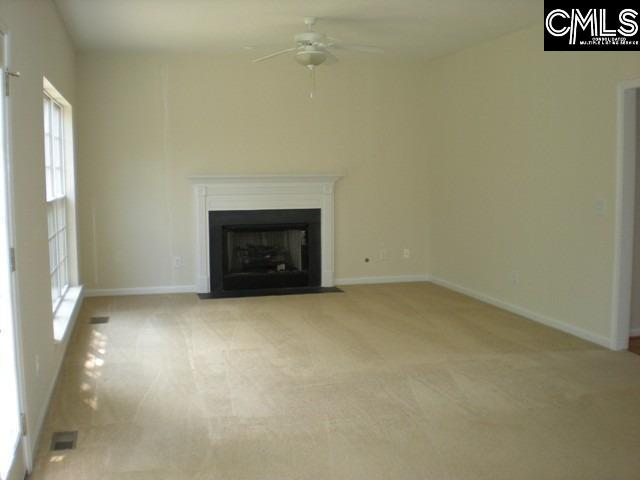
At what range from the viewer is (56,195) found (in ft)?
19.1

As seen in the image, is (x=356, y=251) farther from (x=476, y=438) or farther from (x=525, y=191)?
(x=476, y=438)

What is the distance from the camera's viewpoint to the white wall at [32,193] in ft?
10.5

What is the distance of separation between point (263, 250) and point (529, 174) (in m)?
3.20

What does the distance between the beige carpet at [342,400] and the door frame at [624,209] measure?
333 mm

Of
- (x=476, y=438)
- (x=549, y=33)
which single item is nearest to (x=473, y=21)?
(x=549, y=33)

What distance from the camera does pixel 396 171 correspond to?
26.2 feet

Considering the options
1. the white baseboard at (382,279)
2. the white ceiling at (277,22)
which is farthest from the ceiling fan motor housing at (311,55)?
the white baseboard at (382,279)

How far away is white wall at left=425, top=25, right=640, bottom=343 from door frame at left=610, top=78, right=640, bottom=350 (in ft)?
0.22

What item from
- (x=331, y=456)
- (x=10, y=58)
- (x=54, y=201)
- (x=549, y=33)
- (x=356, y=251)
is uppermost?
(x=549, y=33)

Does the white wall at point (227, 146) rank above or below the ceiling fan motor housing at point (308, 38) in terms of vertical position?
below

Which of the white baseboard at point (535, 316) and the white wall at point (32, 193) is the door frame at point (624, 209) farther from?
the white wall at point (32, 193)

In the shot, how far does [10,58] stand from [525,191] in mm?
4521

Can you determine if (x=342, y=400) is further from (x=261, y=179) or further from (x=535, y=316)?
(x=261, y=179)

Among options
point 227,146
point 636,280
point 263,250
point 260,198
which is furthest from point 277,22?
point 636,280
